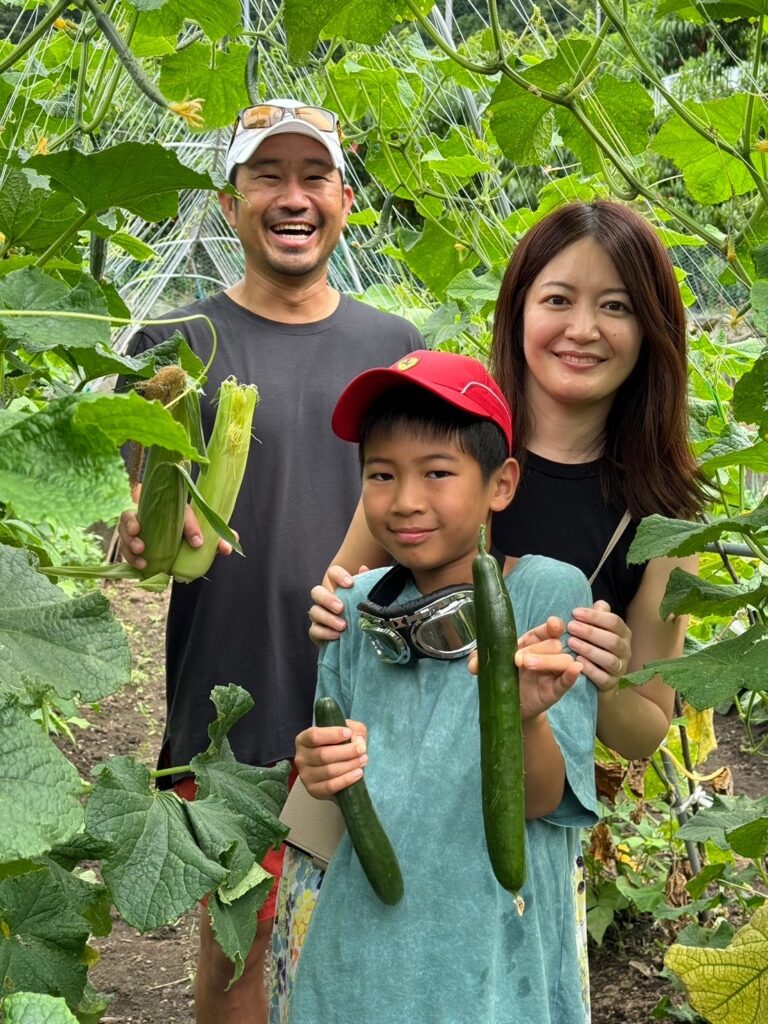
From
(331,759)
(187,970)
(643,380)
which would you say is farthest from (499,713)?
(187,970)

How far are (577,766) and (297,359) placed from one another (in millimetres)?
1154

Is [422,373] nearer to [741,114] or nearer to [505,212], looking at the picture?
[741,114]

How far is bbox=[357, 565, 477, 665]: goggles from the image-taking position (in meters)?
1.36

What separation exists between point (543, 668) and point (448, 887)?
1.07 feet

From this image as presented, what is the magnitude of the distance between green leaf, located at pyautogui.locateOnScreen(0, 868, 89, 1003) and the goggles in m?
0.43

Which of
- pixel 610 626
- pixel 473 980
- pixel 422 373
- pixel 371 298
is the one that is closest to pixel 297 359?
pixel 422 373

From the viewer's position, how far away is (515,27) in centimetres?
831

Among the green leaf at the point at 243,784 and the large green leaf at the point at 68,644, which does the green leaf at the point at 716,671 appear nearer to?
the green leaf at the point at 243,784

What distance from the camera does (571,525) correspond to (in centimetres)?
161

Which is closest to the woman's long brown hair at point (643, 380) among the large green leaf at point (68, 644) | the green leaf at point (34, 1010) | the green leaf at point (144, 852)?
the green leaf at point (144, 852)

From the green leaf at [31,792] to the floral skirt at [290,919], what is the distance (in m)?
0.79

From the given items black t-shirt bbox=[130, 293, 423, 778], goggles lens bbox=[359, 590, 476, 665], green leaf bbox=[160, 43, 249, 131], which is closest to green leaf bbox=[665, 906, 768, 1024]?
goggles lens bbox=[359, 590, 476, 665]

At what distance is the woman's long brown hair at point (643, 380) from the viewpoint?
1605 millimetres

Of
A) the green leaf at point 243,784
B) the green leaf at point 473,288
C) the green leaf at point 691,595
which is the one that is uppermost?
the green leaf at point 473,288
